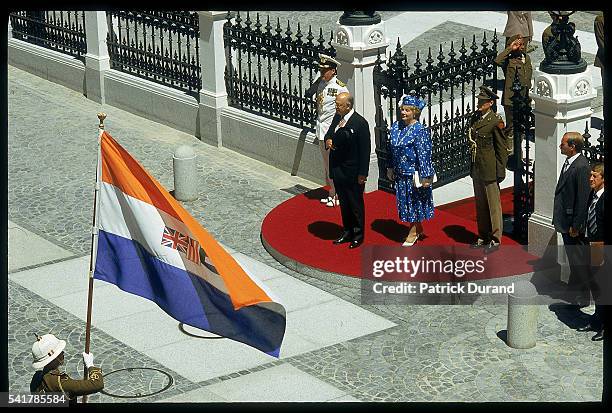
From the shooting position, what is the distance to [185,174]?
19.1 m

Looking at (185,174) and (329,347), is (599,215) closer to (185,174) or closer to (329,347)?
(329,347)

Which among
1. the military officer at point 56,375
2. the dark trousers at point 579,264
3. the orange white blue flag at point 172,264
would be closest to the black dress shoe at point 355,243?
the dark trousers at point 579,264

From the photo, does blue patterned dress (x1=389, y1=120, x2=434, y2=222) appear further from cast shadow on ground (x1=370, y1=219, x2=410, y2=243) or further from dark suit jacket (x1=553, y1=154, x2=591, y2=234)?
dark suit jacket (x1=553, y1=154, x2=591, y2=234)

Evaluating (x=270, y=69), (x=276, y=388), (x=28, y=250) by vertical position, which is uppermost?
(x=270, y=69)

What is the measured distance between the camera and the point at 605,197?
15.1 metres

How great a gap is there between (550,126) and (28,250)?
20.1 ft

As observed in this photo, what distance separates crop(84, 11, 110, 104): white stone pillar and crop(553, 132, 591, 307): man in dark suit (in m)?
9.62

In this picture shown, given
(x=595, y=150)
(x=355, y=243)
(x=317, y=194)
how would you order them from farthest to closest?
(x=317, y=194)
(x=355, y=243)
(x=595, y=150)

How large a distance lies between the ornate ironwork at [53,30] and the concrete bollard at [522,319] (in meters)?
11.1

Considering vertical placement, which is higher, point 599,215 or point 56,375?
point 599,215

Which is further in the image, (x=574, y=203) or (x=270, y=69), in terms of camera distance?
(x=270, y=69)

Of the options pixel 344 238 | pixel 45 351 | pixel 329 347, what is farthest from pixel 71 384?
pixel 344 238

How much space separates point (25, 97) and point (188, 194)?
5.70 meters

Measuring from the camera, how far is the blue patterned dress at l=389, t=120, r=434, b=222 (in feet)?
54.0
